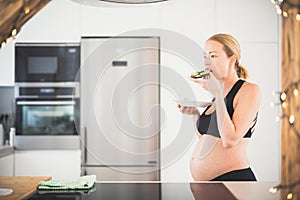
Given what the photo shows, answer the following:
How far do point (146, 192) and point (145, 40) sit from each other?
187 centimetres

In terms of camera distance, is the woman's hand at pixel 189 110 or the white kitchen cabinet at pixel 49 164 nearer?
the white kitchen cabinet at pixel 49 164

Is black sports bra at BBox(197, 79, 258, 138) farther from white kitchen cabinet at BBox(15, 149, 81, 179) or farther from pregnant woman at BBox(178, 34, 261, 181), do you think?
white kitchen cabinet at BBox(15, 149, 81, 179)

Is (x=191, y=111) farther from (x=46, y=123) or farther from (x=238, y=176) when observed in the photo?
(x=46, y=123)

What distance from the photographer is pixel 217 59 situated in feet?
12.4

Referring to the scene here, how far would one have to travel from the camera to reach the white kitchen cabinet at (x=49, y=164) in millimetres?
3771

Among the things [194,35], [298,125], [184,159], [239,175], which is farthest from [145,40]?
[298,125]

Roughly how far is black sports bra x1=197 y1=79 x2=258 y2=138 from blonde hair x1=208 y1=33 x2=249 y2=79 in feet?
0.23

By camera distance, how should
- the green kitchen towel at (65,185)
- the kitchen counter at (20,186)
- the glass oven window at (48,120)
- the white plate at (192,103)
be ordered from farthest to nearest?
the glass oven window at (48,120) < the white plate at (192,103) < the green kitchen towel at (65,185) < the kitchen counter at (20,186)

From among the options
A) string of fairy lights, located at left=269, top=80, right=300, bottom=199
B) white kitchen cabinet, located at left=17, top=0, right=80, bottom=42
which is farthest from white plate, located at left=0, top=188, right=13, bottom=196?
white kitchen cabinet, located at left=17, top=0, right=80, bottom=42

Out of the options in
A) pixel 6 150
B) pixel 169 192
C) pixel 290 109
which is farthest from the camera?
pixel 6 150

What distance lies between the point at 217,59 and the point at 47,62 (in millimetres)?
1347

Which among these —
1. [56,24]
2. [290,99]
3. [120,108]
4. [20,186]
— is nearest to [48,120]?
[120,108]

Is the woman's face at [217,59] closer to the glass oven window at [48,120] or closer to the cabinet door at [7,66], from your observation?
the glass oven window at [48,120]

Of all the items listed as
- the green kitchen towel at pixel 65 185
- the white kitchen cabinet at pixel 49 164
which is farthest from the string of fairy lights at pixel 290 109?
the white kitchen cabinet at pixel 49 164
